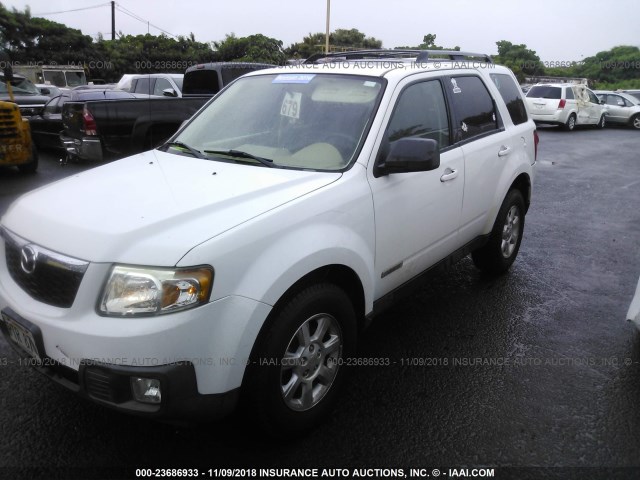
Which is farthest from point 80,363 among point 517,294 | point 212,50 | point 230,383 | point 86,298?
point 212,50

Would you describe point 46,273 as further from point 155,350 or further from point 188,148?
point 188,148

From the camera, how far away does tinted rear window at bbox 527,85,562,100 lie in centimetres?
1886

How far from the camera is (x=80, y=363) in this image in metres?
2.20

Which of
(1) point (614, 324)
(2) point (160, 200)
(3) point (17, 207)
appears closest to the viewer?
(2) point (160, 200)

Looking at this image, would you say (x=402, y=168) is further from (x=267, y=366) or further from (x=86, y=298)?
(x=86, y=298)

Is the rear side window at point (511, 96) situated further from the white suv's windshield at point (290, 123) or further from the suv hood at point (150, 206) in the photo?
the suv hood at point (150, 206)

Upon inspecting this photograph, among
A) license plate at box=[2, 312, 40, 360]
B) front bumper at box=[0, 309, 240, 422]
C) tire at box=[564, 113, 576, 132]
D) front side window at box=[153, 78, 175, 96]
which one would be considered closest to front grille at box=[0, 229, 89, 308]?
license plate at box=[2, 312, 40, 360]

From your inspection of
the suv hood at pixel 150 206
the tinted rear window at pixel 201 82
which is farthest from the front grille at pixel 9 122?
the suv hood at pixel 150 206

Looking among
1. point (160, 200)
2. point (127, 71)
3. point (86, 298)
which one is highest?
point (127, 71)

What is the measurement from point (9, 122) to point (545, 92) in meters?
16.9

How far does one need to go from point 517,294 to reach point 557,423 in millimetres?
1843

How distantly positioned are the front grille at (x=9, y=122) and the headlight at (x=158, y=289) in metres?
8.22

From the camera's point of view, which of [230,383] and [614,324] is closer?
[230,383]

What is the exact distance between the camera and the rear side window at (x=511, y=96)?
15.7 ft
